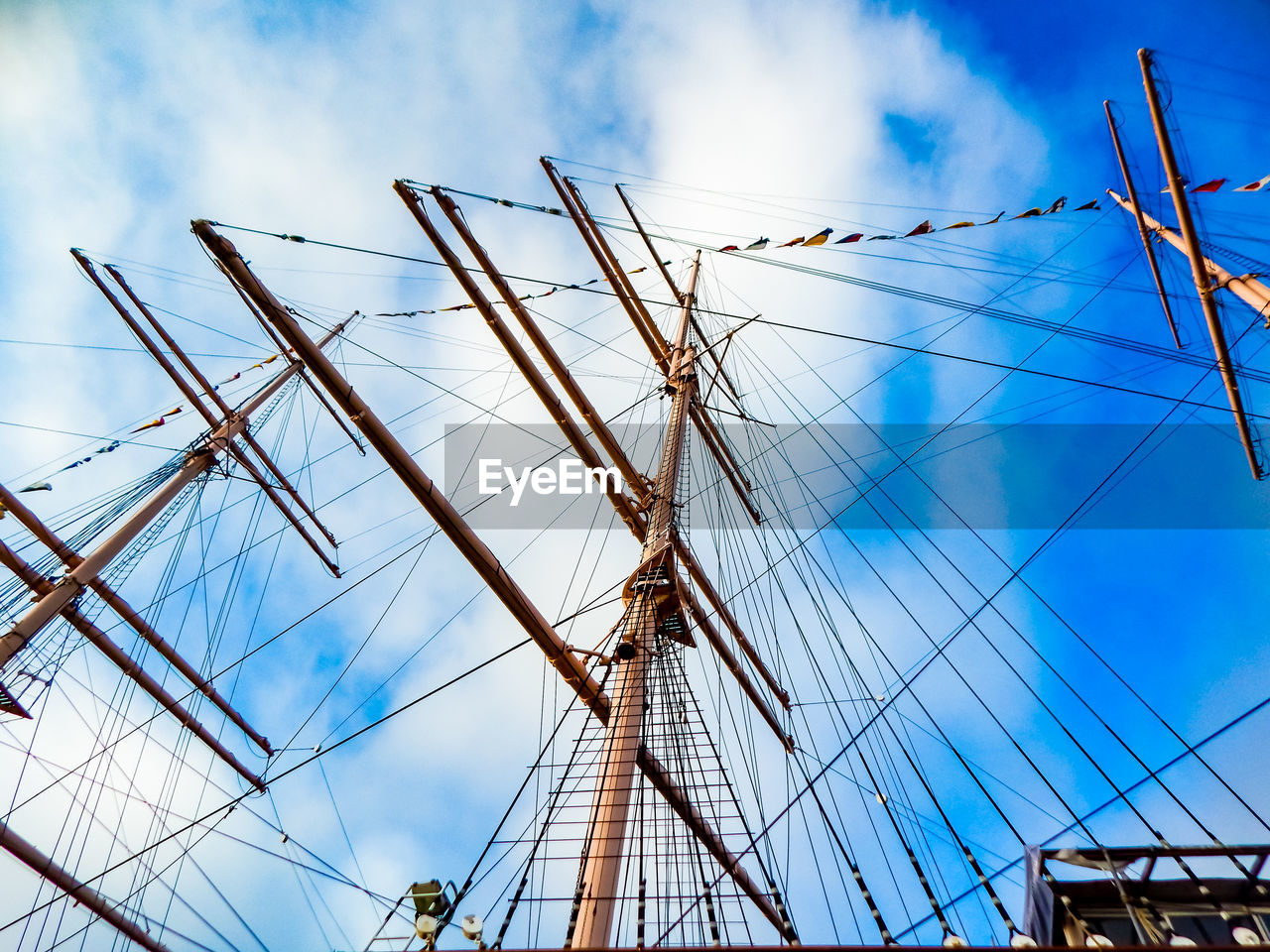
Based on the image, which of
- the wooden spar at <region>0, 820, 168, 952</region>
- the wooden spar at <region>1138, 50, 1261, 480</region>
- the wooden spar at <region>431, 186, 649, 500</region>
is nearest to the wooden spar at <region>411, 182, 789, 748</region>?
the wooden spar at <region>431, 186, 649, 500</region>

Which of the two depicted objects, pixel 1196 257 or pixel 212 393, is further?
pixel 212 393

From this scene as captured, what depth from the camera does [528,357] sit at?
389 inches

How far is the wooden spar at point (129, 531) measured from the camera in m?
9.09

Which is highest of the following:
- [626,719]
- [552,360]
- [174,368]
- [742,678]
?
[174,368]

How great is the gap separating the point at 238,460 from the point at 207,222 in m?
9.16

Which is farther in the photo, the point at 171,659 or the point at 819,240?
the point at 171,659

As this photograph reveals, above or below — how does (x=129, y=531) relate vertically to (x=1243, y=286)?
below

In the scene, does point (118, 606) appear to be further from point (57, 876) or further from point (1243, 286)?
point (1243, 286)

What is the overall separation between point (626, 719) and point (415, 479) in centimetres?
349

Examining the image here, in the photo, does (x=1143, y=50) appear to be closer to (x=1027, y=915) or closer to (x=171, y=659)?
(x=1027, y=915)

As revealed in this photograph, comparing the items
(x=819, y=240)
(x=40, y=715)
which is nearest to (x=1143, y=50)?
(x=819, y=240)

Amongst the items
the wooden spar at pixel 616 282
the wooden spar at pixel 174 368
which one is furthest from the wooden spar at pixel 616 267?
the wooden spar at pixel 174 368

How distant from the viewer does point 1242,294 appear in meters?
9.30

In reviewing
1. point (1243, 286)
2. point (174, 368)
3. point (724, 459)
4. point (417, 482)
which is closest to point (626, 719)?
point (417, 482)
